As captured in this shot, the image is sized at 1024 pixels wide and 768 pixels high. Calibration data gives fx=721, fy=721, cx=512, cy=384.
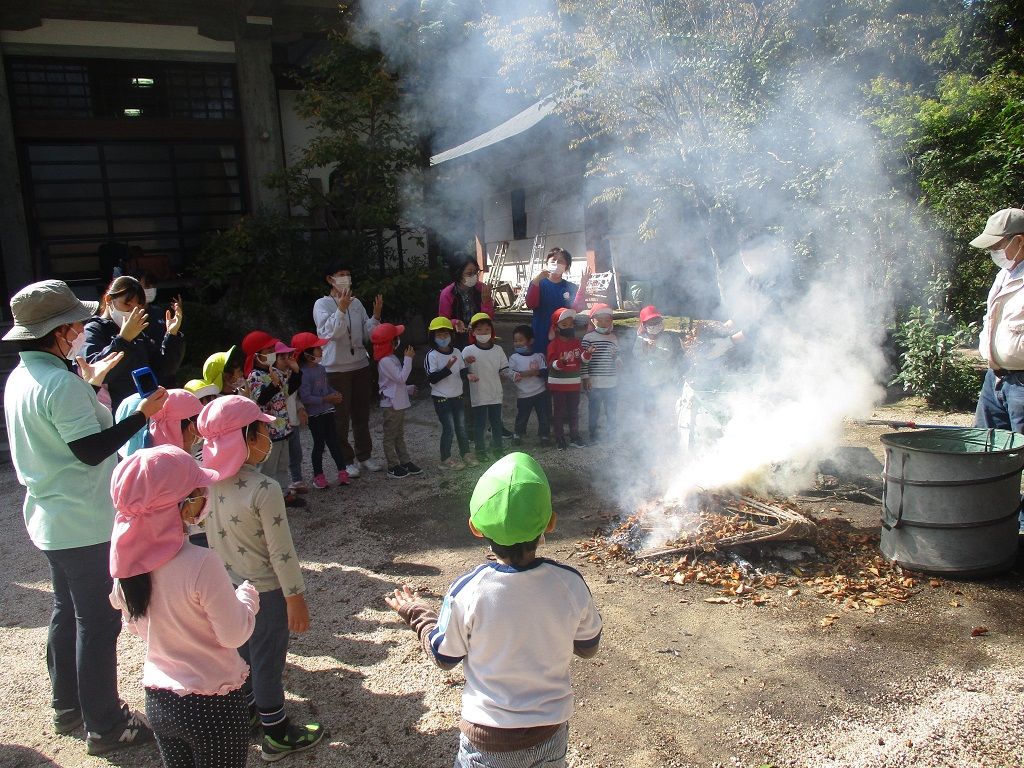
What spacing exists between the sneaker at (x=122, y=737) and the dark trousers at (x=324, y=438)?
3.34 m

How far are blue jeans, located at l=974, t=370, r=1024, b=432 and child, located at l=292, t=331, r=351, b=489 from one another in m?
4.92

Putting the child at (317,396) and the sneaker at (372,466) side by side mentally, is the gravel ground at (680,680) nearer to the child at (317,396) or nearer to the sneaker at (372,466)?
the child at (317,396)

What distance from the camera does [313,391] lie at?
20.6 ft

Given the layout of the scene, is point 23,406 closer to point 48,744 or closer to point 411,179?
point 48,744

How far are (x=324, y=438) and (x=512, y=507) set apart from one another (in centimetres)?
479

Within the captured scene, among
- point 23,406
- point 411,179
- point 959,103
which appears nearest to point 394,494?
point 23,406

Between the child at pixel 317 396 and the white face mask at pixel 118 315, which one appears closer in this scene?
the white face mask at pixel 118 315

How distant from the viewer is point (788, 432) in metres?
5.82

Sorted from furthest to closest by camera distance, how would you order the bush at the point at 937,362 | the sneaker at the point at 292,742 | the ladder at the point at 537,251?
the ladder at the point at 537,251
the bush at the point at 937,362
the sneaker at the point at 292,742

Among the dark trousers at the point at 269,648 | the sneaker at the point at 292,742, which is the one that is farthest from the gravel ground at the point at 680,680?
the dark trousers at the point at 269,648

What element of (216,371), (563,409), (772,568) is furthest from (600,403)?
(216,371)

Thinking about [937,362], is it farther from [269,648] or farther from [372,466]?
[269,648]

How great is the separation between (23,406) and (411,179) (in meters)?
8.54

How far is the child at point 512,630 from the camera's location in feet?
6.64
